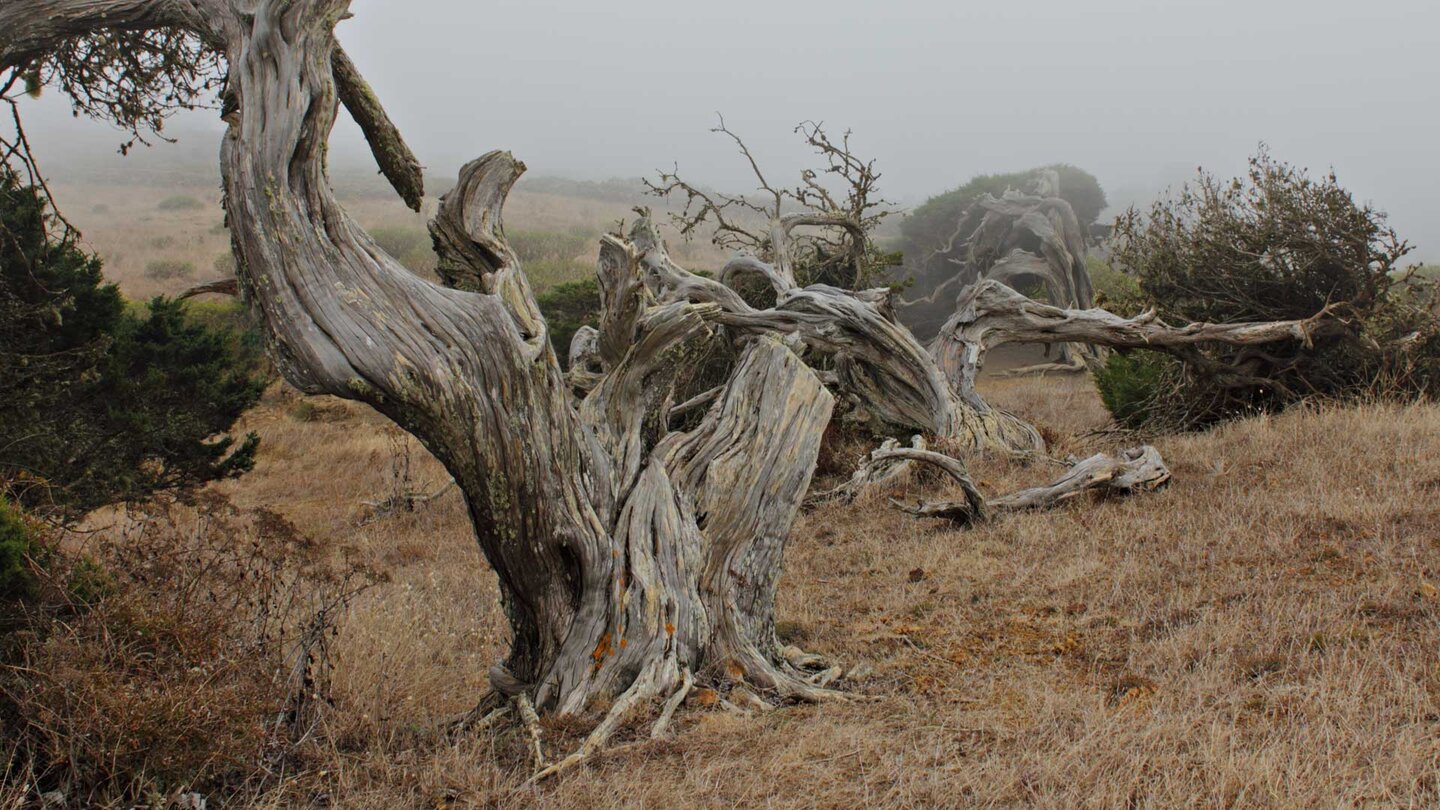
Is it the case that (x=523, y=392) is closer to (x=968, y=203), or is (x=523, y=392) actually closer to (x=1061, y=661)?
(x=1061, y=661)

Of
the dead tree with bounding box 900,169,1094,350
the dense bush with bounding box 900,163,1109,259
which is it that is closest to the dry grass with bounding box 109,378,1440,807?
the dead tree with bounding box 900,169,1094,350

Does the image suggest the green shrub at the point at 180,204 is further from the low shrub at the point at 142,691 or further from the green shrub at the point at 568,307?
the low shrub at the point at 142,691

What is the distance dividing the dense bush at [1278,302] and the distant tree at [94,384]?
1067cm

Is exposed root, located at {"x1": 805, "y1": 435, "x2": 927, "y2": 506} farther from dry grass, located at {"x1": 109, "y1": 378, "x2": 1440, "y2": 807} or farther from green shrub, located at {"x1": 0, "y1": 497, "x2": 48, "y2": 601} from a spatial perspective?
green shrub, located at {"x1": 0, "y1": 497, "x2": 48, "y2": 601}

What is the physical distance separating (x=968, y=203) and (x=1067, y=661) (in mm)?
34648

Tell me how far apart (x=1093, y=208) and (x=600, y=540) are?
4278cm

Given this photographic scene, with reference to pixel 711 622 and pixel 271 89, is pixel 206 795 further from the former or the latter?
pixel 271 89

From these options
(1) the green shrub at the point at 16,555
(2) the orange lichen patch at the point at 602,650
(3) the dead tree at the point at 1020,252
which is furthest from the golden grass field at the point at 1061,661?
(3) the dead tree at the point at 1020,252

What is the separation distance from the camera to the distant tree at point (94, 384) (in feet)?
23.5

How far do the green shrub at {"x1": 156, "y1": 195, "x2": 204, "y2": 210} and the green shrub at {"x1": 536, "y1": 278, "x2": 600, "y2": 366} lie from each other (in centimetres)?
3219

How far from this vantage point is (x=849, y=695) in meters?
4.17

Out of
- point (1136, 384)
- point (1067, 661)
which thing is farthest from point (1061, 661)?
point (1136, 384)

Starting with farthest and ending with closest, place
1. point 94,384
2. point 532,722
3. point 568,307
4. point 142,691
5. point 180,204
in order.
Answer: point 180,204, point 568,307, point 94,384, point 532,722, point 142,691

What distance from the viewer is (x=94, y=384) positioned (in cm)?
849
